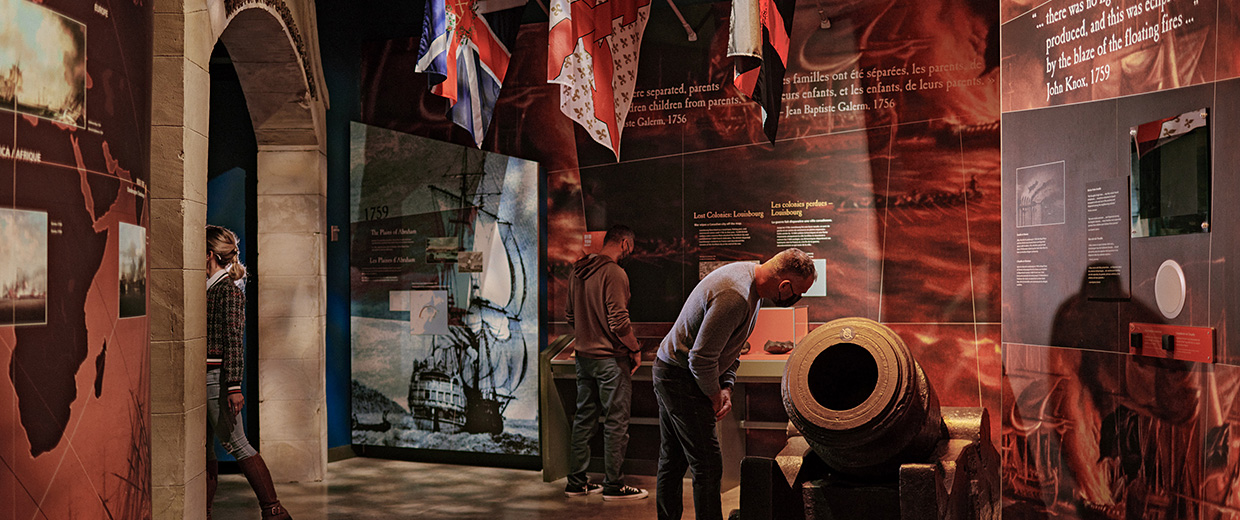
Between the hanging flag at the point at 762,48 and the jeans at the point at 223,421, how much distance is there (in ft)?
10.9

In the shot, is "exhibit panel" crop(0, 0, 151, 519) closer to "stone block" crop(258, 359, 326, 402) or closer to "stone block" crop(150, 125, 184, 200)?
"stone block" crop(150, 125, 184, 200)

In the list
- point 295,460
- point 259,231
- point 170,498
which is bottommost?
point 295,460

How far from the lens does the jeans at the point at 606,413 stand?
5648 millimetres

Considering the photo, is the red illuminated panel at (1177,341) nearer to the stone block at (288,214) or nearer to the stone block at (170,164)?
the stone block at (170,164)

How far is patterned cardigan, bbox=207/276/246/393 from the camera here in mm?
4430

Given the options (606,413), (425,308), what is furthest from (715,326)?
(425,308)

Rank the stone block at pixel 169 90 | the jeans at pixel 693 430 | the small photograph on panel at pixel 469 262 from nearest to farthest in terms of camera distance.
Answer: the stone block at pixel 169 90 → the jeans at pixel 693 430 → the small photograph on panel at pixel 469 262

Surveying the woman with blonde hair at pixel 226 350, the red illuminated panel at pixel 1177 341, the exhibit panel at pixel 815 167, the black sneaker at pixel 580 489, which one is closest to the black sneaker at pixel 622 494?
the black sneaker at pixel 580 489

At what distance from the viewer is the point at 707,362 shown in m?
3.82

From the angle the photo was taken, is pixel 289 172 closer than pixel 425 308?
Yes

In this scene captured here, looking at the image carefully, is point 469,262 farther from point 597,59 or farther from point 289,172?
point 597,59

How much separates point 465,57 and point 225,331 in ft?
7.40

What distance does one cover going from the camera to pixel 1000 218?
19.2 ft

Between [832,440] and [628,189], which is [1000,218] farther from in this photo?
[832,440]
